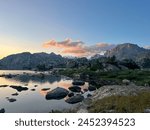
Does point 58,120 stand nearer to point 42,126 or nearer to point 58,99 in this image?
point 42,126

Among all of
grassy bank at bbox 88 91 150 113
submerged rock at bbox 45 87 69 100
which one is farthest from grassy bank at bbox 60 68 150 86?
grassy bank at bbox 88 91 150 113

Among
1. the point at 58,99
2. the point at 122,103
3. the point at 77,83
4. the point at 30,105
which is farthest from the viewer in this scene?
the point at 77,83

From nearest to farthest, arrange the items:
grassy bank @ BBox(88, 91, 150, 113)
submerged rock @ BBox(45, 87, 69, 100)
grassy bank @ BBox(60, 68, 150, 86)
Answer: grassy bank @ BBox(88, 91, 150, 113) → submerged rock @ BBox(45, 87, 69, 100) → grassy bank @ BBox(60, 68, 150, 86)

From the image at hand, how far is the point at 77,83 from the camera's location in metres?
96.4

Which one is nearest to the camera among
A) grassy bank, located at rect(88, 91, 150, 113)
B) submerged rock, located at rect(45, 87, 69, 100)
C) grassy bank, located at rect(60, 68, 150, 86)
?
grassy bank, located at rect(88, 91, 150, 113)

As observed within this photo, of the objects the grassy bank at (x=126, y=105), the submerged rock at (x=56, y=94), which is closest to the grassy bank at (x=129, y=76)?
the submerged rock at (x=56, y=94)

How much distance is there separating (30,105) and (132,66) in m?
139

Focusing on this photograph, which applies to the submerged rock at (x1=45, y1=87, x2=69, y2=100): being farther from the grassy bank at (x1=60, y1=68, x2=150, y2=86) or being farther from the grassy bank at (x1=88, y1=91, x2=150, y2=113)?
the grassy bank at (x1=88, y1=91, x2=150, y2=113)

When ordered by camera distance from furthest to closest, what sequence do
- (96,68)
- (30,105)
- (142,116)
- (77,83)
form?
1. (96,68)
2. (77,83)
3. (30,105)
4. (142,116)

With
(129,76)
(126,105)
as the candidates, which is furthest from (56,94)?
(129,76)

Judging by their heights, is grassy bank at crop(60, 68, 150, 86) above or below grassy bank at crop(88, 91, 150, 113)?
below

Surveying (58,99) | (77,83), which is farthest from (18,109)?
(77,83)

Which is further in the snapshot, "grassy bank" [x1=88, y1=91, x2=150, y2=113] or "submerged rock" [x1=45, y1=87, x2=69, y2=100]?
"submerged rock" [x1=45, y1=87, x2=69, y2=100]

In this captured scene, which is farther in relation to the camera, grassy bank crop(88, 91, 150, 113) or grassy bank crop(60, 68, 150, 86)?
grassy bank crop(60, 68, 150, 86)
